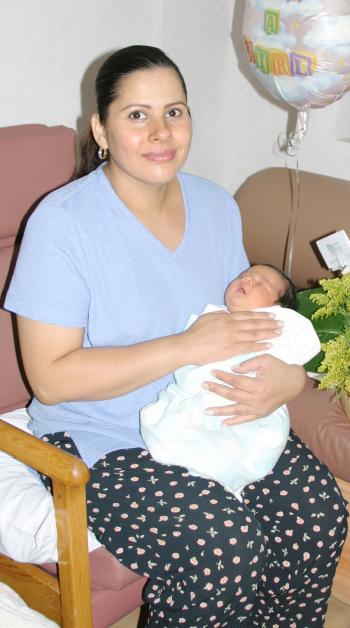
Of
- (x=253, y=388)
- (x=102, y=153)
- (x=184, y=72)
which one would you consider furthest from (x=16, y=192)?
(x=184, y=72)

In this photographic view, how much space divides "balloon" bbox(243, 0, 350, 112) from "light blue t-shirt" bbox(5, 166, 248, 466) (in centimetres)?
71

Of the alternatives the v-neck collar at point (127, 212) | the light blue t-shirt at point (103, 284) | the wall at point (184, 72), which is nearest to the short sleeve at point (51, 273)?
the light blue t-shirt at point (103, 284)

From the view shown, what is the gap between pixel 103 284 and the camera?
5.21 feet

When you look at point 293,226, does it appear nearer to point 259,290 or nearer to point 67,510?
point 259,290

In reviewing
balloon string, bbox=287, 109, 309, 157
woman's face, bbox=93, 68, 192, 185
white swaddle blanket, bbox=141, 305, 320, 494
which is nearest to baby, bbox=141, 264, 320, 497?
white swaddle blanket, bbox=141, 305, 320, 494

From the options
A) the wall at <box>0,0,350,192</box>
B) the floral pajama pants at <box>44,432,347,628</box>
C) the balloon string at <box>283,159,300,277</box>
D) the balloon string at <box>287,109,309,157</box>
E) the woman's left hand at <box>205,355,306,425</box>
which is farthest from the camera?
the balloon string at <box>283,159,300,277</box>

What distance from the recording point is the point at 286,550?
5.34ft

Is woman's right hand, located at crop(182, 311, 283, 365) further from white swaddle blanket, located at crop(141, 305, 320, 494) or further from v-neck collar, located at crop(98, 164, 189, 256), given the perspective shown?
v-neck collar, located at crop(98, 164, 189, 256)

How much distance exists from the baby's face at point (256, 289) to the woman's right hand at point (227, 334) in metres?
0.06

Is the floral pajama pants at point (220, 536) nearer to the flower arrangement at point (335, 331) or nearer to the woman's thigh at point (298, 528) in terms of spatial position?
the woman's thigh at point (298, 528)

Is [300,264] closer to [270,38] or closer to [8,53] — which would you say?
[270,38]

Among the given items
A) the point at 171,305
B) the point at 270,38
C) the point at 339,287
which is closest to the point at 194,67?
the point at 270,38

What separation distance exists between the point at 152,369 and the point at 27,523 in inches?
15.7

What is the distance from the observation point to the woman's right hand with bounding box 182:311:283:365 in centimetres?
156
